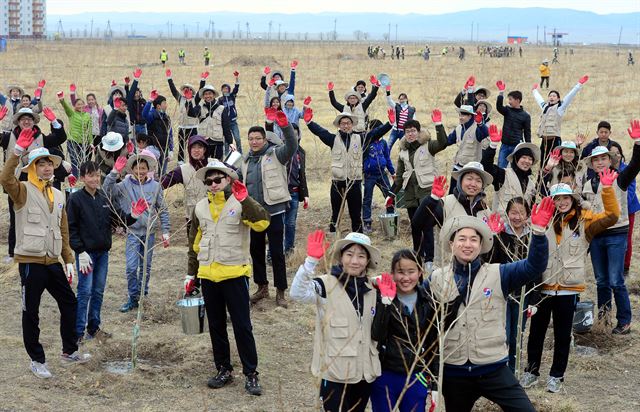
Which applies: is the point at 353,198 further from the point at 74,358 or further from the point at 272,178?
the point at 74,358

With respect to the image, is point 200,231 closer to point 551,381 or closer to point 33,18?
point 551,381

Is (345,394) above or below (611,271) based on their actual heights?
below

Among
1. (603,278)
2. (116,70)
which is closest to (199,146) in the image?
(603,278)

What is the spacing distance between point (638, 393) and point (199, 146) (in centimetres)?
438

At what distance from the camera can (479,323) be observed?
450 centimetres

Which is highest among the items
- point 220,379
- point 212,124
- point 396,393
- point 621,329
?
point 212,124

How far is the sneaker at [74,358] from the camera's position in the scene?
21.2ft

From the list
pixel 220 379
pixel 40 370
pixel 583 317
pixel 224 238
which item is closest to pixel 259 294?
pixel 220 379

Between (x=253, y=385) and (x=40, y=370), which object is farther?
(x=40, y=370)

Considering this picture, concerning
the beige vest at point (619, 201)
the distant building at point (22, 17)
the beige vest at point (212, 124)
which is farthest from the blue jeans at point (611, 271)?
the distant building at point (22, 17)

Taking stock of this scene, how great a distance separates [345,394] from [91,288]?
3.05 m

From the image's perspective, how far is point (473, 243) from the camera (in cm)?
449

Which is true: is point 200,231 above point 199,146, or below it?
below

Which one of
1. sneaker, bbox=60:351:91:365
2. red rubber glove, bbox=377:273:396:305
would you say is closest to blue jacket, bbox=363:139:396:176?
sneaker, bbox=60:351:91:365
